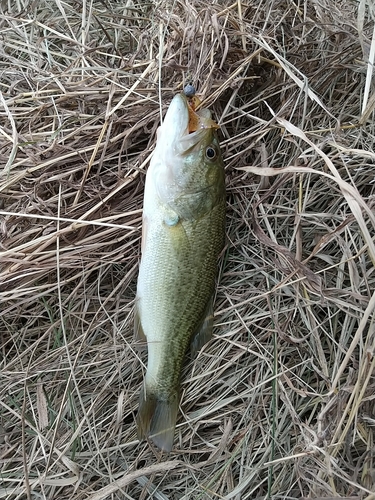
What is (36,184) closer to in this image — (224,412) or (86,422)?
(86,422)

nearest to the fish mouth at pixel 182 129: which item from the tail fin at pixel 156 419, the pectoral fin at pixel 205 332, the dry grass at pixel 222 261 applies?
the dry grass at pixel 222 261

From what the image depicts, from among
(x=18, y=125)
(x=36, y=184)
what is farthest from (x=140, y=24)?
(x=36, y=184)

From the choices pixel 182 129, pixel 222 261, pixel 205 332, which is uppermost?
pixel 182 129

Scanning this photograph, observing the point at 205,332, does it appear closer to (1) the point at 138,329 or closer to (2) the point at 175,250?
(1) the point at 138,329

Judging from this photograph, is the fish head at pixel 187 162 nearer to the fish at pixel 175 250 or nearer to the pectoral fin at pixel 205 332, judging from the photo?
the fish at pixel 175 250

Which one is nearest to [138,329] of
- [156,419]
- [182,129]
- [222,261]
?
[156,419]

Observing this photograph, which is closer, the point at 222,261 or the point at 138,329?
the point at 138,329

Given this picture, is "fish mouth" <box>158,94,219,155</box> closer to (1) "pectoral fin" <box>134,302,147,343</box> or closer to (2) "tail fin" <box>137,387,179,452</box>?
(1) "pectoral fin" <box>134,302,147,343</box>

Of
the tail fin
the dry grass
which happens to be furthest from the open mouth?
the tail fin
